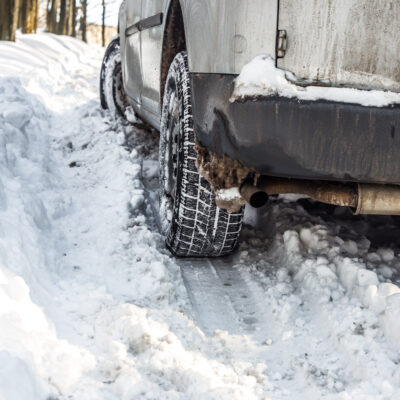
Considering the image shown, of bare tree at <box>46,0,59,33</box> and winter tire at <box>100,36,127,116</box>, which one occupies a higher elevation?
bare tree at <box>46,0,59,33</box>

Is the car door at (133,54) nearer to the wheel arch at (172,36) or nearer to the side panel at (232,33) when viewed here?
the wheel arch at (172,36)

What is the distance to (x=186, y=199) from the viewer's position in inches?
115

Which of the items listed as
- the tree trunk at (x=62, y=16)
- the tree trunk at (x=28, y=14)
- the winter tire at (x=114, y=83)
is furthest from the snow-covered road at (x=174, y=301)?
the tree trunk at (x=62, y=16)

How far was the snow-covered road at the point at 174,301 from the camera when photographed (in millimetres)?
2021

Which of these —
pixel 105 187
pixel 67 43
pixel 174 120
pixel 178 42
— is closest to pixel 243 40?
pixel 174 120

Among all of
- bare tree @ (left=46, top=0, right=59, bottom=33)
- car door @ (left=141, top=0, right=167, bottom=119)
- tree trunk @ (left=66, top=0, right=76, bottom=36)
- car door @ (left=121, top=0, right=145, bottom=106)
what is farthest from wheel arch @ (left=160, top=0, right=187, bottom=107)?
tree trunk @ (left=66, top=0, right=76, bottom=36)

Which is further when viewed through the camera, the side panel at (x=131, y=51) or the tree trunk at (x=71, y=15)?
the tree trunk at (x=71, y=15)

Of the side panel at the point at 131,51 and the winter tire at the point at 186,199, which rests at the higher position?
the side panel at the point at 131,51

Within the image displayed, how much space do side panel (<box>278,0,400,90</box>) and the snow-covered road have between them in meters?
0.92

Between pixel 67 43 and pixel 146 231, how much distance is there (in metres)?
18.4

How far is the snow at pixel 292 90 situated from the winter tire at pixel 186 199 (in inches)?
30.2

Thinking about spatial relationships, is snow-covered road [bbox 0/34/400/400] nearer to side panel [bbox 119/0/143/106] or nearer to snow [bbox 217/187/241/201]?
snow [bbox 217/187/241/201]

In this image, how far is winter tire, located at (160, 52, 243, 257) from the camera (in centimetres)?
292

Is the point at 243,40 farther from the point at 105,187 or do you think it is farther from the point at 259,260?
the point at 105,187
